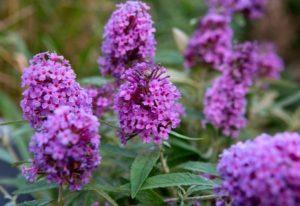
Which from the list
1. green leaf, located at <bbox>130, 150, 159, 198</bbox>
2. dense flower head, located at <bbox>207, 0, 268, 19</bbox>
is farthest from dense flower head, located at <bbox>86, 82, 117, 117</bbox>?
dense flower head, located at <bbox>207, 0, 268, 19</bbox>

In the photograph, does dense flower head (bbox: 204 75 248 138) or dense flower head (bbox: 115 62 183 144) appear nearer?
dense flower head (bbox: 115 62 183 144)

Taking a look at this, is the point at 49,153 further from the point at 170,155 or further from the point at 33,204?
the point at 170,155

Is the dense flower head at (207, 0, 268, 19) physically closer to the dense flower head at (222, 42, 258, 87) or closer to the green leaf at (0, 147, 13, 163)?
the dense flower head at (222, 42, 258, 87)

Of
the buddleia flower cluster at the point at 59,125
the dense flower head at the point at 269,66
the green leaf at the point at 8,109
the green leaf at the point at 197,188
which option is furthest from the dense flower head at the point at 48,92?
the green leaf at the point at 8,109

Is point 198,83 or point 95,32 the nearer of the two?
point 198,83

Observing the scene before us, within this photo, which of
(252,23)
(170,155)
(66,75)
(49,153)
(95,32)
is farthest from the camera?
(252,23)

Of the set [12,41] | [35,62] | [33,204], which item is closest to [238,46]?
[35,62]
